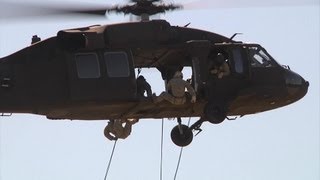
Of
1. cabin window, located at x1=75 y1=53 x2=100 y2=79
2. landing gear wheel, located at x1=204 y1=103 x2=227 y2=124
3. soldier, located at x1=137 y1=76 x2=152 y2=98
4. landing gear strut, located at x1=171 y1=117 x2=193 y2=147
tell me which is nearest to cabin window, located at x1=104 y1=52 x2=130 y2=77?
cabin window, located at x1=75 y1=53 x2=100 y2=79

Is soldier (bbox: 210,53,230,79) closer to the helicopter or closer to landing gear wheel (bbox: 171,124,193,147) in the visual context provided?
the helicopter

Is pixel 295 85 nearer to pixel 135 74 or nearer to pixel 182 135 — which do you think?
pixel 182 135

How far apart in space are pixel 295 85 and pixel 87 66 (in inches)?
249

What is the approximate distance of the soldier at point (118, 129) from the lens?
5044 centimetres

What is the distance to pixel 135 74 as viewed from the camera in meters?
48.7

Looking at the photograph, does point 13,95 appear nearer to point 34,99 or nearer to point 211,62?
point 34,99

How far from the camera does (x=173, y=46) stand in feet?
162

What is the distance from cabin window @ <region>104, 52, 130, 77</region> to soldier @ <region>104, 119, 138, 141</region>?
2.49 metres

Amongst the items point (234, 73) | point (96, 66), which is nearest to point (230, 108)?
point (234, 73)

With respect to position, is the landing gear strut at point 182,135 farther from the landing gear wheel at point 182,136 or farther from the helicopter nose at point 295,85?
the helicopter nose at point 295,85

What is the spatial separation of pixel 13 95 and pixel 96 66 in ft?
7.71

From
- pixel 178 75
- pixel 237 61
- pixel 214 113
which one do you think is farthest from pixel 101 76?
pixel 237 61

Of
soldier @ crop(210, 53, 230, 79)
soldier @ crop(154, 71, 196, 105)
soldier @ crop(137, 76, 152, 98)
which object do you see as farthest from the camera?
soldier @ crop(210, 53, 230, 79)

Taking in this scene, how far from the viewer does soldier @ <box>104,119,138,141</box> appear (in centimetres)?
5044
